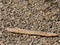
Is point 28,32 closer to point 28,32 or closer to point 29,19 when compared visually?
point 28,32

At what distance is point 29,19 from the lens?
7.24 feet

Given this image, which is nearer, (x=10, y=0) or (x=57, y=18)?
(x=57, y=18)

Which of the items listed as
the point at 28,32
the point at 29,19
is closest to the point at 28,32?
the point at 28,32

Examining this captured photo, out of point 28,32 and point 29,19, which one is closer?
point 28,32

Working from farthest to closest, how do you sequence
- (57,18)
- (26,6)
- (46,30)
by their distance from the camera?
(26,6)
(57,18)
(46,30)

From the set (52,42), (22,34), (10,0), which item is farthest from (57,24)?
(10,0)

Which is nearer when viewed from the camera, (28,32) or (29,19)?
(28,32)

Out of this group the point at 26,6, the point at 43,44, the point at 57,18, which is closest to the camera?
the point at 43,44

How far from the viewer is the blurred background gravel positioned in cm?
200

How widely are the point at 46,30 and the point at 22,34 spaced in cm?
25

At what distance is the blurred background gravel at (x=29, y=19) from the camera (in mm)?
1997

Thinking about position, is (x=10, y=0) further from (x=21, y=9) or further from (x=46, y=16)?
(x=46, y=16)

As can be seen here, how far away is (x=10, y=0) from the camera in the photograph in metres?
2.44

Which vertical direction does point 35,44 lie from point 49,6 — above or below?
below
